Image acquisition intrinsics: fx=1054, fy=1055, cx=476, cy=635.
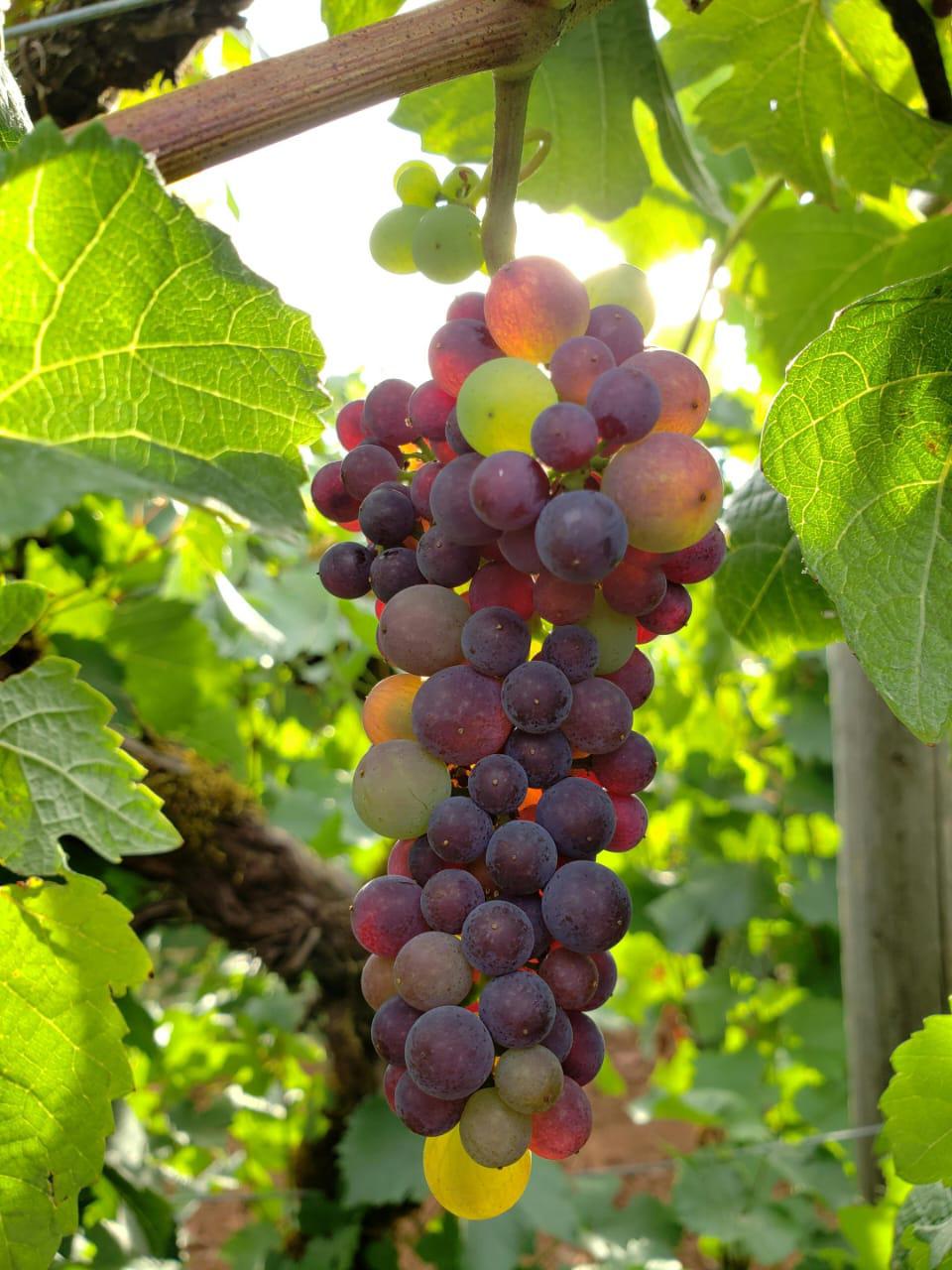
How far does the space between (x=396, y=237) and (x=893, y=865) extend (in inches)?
36.2

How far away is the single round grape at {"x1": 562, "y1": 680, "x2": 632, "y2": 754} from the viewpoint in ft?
1.74

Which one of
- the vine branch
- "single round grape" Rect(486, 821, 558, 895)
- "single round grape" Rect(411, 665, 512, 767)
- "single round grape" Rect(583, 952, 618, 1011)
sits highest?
the vine branch

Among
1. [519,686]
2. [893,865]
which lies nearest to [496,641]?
[519,686]

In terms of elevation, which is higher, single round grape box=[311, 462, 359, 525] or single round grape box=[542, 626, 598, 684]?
single round grape box=[311, 462, 359, 525]

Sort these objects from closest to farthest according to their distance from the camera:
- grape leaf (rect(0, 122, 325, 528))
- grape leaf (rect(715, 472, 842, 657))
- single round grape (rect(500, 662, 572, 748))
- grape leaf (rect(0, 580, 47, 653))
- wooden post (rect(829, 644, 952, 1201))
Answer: grape leaf (rect(0, 122, 325, 528)), single round grape (rect(500, 662, 572, 748)), grape leaf (rect(0, 580, 47, 653)), grape leaf (rect(715, 472, 842, 657)), wooden post (rect(829, 644, 952, 1201))

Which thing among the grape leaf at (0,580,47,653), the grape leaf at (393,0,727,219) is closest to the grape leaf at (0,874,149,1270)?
the grape leaf at (0,580,47,653)

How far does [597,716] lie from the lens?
0.53 metres

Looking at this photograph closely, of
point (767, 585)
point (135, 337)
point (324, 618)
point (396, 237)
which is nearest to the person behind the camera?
point (135, 337)

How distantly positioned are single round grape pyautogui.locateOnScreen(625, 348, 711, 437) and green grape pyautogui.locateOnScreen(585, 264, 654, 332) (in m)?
0.05

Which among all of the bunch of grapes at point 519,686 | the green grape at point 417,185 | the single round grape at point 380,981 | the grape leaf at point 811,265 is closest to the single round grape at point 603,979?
the bunch of grapes at point 519,686

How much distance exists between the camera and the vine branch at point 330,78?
18.0 inches

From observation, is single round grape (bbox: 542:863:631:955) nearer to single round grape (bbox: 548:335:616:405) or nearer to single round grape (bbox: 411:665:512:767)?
single round grape (bbox: 411:665:512:767)

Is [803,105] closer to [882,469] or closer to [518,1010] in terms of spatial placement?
[882,469]

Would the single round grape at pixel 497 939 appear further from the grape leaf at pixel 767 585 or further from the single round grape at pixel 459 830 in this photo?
the grape leaf at pixel 767 585
